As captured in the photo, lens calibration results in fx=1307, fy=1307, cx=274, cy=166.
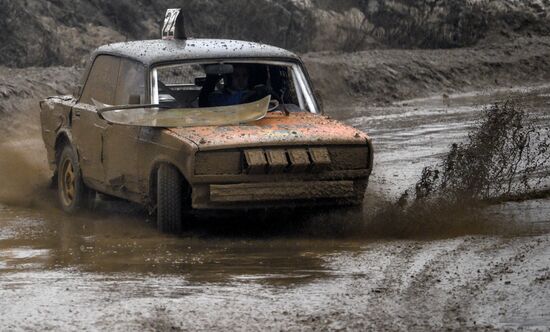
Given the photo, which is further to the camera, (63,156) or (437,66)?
(437,66)

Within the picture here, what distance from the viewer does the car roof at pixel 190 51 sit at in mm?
10734

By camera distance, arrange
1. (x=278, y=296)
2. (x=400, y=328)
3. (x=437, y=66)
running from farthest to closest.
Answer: (x=437, y=66), (x=278, y=296), (x=400, y=328)

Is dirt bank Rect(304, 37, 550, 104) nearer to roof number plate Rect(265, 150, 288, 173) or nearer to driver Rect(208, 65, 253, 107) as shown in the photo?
driver Rect(208, 65, 253, 107)

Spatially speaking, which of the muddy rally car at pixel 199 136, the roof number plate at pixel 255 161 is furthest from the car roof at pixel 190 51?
the roof number plate at pixel 255 161

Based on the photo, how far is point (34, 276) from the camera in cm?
855

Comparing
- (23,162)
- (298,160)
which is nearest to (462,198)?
(298,160)

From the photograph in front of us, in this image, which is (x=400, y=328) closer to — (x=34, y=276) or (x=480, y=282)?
(x=480, y=282)

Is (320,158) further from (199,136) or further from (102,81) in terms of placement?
(102,81)

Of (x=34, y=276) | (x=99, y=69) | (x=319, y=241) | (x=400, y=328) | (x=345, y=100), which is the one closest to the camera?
(x=400, y=328)

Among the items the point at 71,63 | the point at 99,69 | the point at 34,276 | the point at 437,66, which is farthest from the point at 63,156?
the point at 437,66

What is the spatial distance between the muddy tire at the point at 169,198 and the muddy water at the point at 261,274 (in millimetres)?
125

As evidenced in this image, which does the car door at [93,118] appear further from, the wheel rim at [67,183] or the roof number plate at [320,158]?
the roof number plate at [320,158]

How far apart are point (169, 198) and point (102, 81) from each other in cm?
209

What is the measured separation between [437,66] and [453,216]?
13.9 m
